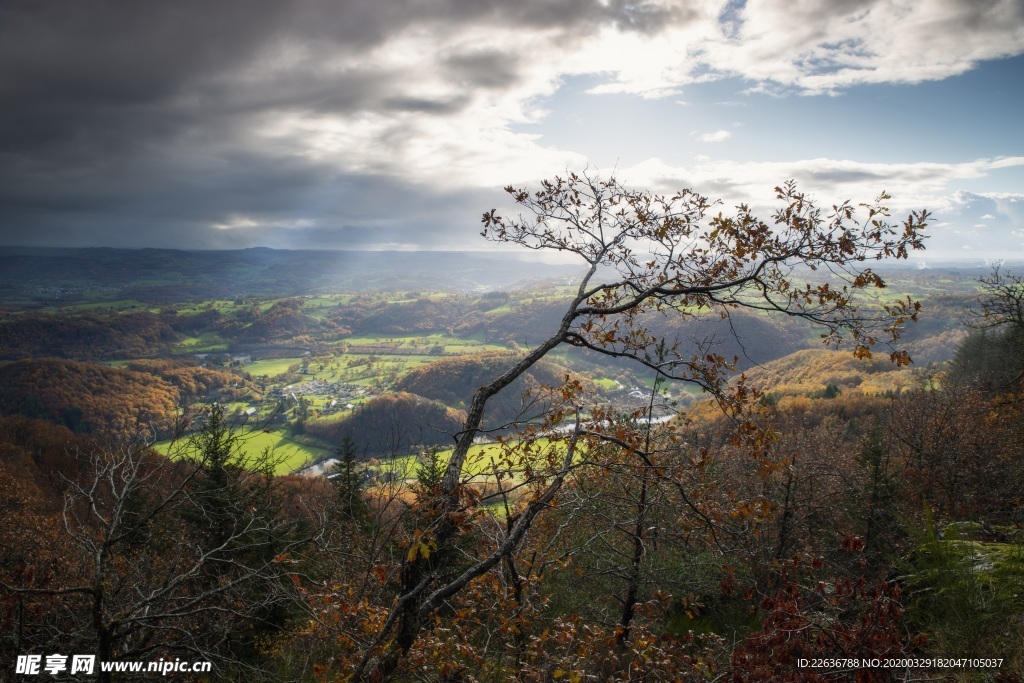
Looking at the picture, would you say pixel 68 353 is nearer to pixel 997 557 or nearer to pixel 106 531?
pixel 106 531

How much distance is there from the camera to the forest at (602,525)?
183 inches

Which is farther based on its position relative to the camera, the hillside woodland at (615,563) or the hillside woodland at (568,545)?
the hillside woodland at (615,563)

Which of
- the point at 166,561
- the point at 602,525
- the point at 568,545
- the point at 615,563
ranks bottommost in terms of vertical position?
the point at 166,561

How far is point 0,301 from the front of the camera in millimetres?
190375

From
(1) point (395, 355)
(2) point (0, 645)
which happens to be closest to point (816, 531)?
(2) point (0, 645)

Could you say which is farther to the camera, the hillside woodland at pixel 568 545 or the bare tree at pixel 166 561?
the bare tree at pixel 166 561

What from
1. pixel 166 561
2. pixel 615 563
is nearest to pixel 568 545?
pixel 615 563

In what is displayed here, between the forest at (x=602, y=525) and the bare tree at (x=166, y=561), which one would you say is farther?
the bare tree at (x=166, y=561)

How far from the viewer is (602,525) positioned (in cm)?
1177

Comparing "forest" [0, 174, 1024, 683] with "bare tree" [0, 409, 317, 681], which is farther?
"bare tree" [0, 409, 317, 681]

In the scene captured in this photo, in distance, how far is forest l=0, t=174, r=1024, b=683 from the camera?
4.64 metres

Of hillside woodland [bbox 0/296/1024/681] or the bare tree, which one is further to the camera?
the bare tree

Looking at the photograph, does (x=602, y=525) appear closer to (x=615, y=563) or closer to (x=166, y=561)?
(x=615, y=563)

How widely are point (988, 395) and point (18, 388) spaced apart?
125 meters
